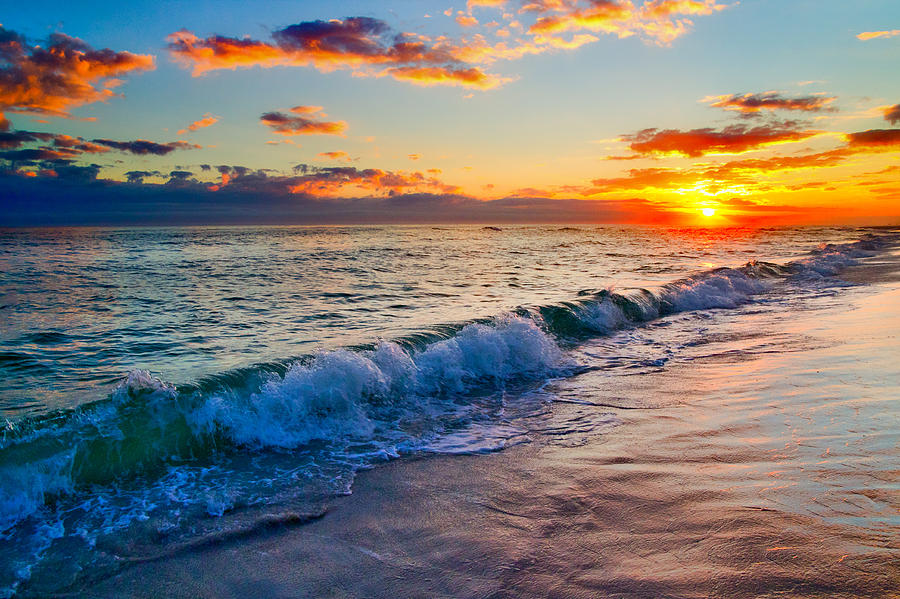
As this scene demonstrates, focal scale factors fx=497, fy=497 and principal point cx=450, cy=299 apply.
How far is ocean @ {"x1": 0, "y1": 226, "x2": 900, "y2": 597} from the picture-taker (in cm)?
383

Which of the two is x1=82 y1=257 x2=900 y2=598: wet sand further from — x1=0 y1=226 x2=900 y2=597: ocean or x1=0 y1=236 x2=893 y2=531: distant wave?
x1=0 y1=236 x2=893 y2=531: distant wave

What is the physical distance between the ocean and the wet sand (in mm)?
49

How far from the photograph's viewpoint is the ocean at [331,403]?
3.83m

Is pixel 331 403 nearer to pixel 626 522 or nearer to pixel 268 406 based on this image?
pixel 268 406

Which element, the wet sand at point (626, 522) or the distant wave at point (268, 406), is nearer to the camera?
the wet sand at point (626, 522)

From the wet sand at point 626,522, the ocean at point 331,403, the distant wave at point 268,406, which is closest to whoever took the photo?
the wet sand at point 626,522

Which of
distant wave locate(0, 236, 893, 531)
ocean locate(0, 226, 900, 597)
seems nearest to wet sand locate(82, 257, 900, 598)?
ocean locate(0, 226, 900, 597)

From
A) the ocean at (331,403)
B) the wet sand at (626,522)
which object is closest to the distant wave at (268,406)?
the ocean at (331,403)

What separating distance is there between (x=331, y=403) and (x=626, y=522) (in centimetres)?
415

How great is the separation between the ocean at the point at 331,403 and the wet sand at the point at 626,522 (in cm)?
5

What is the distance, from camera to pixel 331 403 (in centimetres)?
660

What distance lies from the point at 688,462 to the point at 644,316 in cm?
958

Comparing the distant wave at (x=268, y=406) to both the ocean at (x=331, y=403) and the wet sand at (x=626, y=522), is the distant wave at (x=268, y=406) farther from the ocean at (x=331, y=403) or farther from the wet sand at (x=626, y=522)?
the wet sand at (x=626, y=522)

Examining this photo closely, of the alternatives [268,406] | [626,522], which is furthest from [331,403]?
[626,522]
